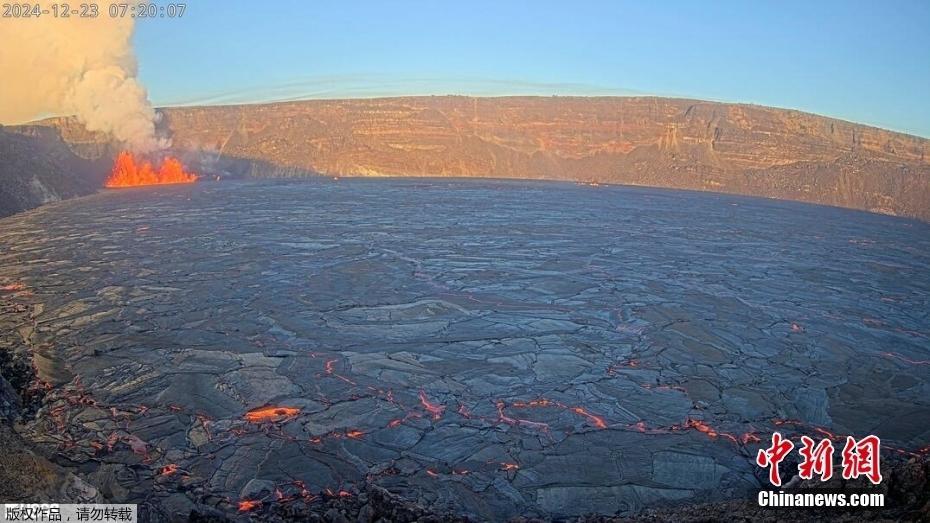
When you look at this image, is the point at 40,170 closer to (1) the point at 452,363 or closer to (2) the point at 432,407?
(1) the point at 452,363

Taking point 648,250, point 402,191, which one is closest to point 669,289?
point 648,250

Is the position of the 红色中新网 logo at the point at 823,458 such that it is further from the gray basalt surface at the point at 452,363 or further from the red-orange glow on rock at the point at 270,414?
the red-orange glow on rock at the point at 270,414

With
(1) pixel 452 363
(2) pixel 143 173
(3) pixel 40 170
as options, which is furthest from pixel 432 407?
(2) pixel 143 173

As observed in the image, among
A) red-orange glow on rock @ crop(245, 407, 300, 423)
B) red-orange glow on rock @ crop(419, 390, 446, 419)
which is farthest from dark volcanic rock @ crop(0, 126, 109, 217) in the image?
red-orange glow on rock @ crop(419, 390, 446, 419)

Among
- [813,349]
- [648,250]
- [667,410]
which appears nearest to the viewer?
[667,410]

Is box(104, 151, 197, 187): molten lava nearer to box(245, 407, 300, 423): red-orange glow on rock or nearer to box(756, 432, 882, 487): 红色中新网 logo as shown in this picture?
box(245, 407, 300, 423): red-orange glow on rock

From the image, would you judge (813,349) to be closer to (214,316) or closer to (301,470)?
(301,470)
